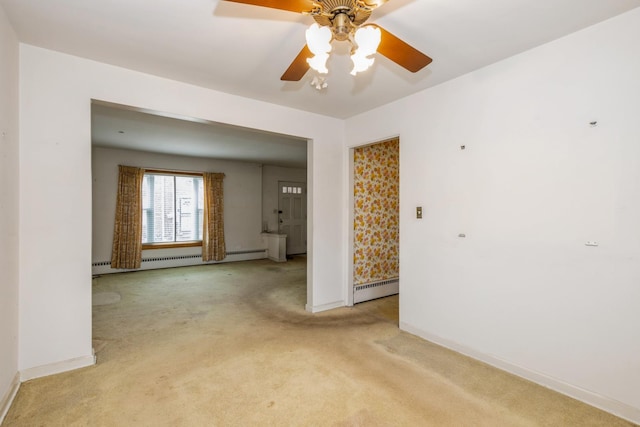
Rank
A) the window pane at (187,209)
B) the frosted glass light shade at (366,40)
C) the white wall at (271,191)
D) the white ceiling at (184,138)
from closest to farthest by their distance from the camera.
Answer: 1. the frosted glass light shade at (366,40)
2. the white ceiling at (184,138)
3. the window pane at (187,209)
4. the white wall at (271,191)

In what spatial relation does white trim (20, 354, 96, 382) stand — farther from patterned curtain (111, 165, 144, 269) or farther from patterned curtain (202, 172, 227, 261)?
patterned curtain (202, 172, 227, 261)

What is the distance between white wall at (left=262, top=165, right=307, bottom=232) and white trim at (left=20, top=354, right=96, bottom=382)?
541 cm

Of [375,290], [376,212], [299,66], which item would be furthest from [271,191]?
[299,66]

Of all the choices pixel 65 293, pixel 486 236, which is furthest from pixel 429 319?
pixel 65 293

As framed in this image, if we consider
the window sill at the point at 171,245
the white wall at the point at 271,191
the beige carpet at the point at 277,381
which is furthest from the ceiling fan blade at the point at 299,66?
the white wall at the point at 271,191

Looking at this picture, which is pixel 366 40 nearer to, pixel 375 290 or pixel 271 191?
pixel 375 290

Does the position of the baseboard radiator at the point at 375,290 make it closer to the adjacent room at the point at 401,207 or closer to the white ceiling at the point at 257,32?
the adjacent room at the point at 401,207

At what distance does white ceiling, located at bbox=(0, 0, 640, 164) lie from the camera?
67.5 inches

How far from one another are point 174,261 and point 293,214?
315 cm

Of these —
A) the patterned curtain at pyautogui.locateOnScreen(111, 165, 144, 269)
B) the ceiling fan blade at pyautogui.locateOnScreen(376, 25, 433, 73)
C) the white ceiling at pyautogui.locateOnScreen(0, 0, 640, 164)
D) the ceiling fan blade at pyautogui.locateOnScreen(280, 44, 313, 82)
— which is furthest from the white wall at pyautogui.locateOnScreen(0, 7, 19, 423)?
the patterned curtain at pyautogui.locateOnScreen(111, 165, 144, 269)

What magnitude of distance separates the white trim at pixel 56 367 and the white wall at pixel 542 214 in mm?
2843

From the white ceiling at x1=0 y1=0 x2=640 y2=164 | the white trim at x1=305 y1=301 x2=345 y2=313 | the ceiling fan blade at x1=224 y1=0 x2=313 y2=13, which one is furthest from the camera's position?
the white trim at x1=305 y1=301 x2=345 y2=313

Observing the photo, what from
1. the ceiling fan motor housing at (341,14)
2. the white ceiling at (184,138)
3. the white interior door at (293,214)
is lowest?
the white interior door at (293,214)

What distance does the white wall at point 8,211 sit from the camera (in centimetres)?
179
